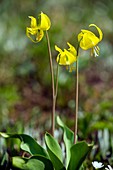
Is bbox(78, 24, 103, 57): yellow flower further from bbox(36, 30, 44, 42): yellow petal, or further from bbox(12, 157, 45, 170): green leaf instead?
bbox(12, 157, 45, 170): green leaf

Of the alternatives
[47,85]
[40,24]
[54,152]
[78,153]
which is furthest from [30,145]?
[47,85]

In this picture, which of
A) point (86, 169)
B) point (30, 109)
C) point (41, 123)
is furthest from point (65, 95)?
point (86, 169)

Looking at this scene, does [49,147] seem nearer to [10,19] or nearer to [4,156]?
[4,156]

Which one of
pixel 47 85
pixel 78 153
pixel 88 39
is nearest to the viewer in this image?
pixel 88 39

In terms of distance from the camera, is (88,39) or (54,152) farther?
(54,152)

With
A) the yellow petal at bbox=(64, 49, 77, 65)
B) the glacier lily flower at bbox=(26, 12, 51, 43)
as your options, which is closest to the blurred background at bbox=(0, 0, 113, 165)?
the yellow petal at bbox=(64, 49, 77, 65)

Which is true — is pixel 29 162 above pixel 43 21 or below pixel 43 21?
below

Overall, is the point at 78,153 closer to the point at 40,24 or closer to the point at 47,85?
the point at 40,24
